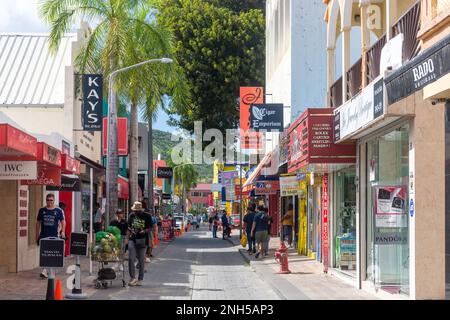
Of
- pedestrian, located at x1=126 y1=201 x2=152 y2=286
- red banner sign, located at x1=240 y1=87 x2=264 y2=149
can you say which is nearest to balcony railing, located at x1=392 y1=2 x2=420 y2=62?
pedestrian, located at x1=126 y1=201 x2=152 y2=286

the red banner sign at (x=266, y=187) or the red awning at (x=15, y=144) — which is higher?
the red awning at (x=15, y=144)

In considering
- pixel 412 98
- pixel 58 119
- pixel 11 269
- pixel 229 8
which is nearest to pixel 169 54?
pixel 58 119

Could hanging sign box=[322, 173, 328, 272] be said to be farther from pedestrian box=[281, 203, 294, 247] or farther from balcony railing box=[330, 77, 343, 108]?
pedestrian box=[281, 203, 294, 247]

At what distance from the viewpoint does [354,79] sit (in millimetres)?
17984

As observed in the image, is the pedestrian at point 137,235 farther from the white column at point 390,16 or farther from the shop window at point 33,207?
the white column at point 390,16

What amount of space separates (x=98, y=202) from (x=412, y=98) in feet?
73.9

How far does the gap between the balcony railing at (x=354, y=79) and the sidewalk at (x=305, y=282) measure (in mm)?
4362

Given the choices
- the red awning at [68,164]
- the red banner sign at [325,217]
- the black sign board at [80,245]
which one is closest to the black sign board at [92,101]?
the red awning at [68,164]

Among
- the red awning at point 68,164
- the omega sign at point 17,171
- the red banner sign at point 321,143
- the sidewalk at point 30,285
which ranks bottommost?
the sidewalk at point 30,285

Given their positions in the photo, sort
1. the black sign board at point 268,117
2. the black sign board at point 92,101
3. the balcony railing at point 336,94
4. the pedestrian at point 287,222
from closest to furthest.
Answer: the balcony railing at point 336,94
the black sign board at point 92,101
the black sign board at point 268,117
the pedestrian at point 287,222

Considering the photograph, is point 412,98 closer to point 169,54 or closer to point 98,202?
point 169,54

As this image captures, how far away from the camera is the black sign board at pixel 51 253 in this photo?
40.1ft

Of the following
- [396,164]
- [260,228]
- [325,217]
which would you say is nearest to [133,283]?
[396,164]

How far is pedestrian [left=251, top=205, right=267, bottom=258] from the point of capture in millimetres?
25078
